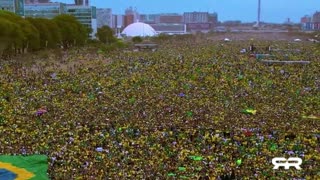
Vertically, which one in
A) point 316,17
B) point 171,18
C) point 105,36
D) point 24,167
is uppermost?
point 171,18

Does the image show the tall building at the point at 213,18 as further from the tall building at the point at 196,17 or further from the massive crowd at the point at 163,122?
the massive crowd at the point at 163,122

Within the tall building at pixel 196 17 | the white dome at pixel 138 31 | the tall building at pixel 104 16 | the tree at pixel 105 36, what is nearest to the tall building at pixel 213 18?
the tall building at pixel 196 17

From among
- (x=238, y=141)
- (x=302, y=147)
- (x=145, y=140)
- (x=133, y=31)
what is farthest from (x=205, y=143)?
(x=133, y=31)

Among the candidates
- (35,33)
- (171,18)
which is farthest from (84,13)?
(171,18)

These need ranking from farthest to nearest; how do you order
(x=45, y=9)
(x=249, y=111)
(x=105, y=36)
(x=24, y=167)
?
(x=45, y=9), (x=105, y=36), (x=249, y=111), (x=24, y=167)

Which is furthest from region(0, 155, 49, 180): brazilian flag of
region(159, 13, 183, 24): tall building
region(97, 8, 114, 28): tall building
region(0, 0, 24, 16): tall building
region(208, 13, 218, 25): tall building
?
region(208, 13, 218, 25): tall building

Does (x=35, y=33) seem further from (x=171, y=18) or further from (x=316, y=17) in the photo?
(x=171, y=18)

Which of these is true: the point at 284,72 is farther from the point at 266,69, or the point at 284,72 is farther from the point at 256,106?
the point at 256,106

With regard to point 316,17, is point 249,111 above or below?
below
